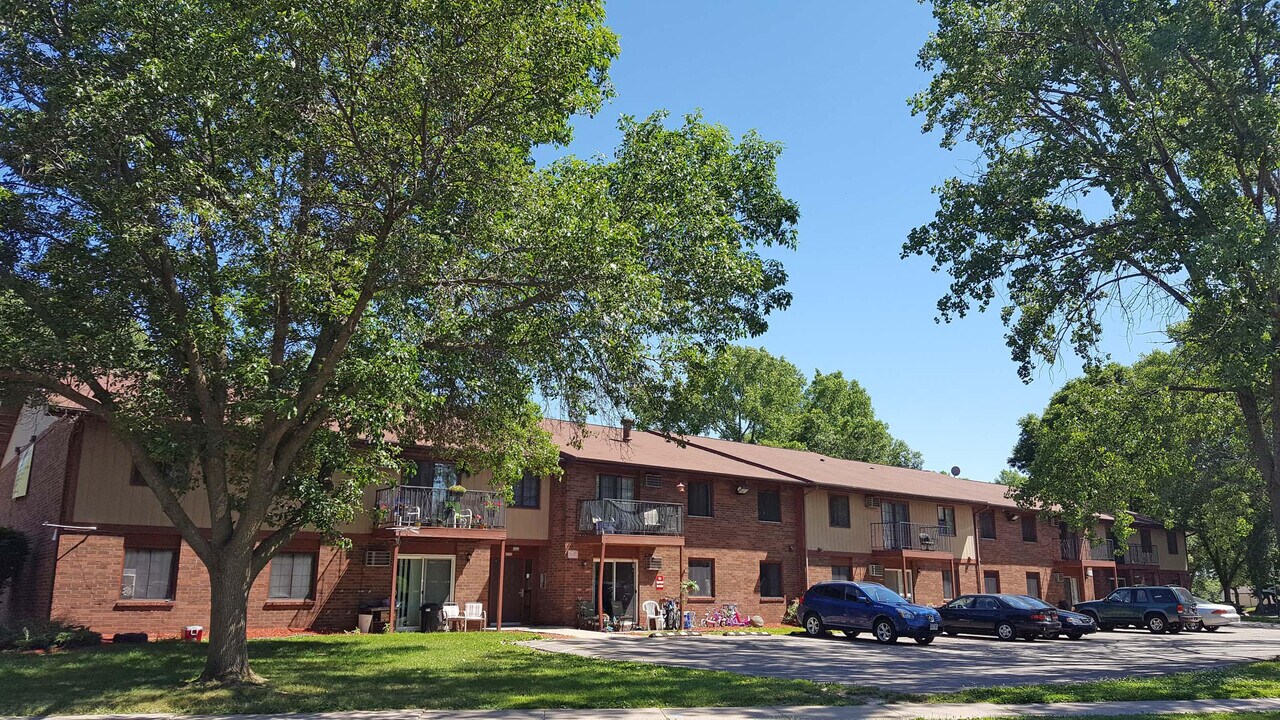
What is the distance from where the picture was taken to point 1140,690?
1282 cm

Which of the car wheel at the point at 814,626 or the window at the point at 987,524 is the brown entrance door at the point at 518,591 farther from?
the window at the point at 987,524

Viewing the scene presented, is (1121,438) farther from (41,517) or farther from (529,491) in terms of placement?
(41,517)

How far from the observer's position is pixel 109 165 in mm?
11859

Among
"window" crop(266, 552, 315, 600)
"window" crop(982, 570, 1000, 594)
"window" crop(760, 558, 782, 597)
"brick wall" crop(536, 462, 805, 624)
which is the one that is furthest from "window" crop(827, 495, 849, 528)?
"window" crop(266, 552, 315, 600)

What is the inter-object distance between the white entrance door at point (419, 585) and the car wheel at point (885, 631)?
11.3m

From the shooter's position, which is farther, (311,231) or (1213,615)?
(1213,615)

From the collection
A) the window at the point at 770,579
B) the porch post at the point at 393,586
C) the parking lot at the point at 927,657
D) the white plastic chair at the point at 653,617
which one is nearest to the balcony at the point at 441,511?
the porch post at the point at 393,586

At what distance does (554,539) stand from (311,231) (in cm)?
1439

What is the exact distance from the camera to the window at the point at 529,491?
82.0ft

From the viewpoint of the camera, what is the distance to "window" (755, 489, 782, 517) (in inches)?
1150

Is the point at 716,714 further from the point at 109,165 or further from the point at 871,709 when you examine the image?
the point at 109,165

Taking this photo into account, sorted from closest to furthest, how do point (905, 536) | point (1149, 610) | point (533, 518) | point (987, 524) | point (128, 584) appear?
point (128, 584)
point (533, 518)
point (1149, 610)
point (905, 536)
point (987, 524)

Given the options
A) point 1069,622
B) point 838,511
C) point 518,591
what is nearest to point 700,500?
point 838,511

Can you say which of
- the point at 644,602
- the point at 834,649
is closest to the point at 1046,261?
the point at 834,649
